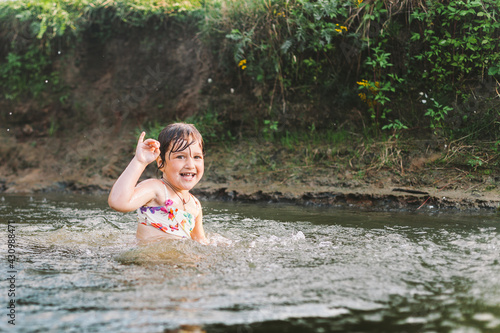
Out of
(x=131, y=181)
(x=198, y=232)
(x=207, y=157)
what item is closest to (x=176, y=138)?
(x=131, y=181)

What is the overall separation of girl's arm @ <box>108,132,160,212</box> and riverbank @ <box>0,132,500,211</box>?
9.59 ft

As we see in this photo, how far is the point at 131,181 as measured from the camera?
3.41 m

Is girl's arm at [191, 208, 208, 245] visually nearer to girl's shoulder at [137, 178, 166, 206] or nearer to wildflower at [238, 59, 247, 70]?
girl's shoulder at [137, 178, 166, 206]

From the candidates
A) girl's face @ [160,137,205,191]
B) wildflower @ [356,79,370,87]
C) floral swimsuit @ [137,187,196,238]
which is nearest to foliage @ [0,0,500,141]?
wildflower @ [356,79,370,87]

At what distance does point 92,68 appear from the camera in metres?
9.69

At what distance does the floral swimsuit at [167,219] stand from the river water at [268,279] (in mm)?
247

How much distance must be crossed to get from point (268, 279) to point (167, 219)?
1494mm

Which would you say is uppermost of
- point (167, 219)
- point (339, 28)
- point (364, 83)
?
point (339, 28)

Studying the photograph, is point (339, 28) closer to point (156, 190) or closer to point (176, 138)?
point (176, 138)

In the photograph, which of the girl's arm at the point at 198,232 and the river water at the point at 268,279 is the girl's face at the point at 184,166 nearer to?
the girl's arm at the point at 198,232

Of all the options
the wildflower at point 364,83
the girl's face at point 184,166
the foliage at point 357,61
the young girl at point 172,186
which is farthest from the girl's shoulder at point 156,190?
the wildflower at point 364,83

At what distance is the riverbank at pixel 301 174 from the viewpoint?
5.68 meters

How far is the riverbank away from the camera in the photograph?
18.6 ft

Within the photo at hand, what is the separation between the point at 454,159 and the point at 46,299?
526cm
